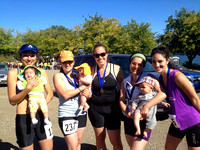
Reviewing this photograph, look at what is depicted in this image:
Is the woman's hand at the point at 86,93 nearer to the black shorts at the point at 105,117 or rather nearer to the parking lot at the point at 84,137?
the black shorts at the point at 105,117

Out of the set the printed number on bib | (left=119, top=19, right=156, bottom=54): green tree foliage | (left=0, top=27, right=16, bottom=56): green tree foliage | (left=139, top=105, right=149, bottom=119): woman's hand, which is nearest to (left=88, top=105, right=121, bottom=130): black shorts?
the printed number on bib

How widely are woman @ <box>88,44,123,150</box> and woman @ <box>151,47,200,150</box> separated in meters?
0.79

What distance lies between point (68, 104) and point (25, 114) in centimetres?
61

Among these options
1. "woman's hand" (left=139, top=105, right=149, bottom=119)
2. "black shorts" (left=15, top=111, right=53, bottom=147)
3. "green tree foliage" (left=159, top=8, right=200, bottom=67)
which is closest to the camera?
"woman's hand" (left=139, top=105, right=149, bottom=119)

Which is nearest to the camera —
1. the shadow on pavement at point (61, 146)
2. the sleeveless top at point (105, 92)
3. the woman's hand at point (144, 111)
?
the woman's hand at point (144, 111)

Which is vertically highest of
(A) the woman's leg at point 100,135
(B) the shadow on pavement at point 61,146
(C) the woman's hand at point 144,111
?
(C) the woman's hand at point 144,111

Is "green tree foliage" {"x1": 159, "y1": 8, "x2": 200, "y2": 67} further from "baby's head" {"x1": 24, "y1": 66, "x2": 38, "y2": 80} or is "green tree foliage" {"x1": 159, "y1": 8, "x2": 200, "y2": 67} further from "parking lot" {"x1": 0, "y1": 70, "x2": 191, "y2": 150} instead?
"baby's head" {"x1": 24, "y1": 66, "x2": 38, "y2": 80}

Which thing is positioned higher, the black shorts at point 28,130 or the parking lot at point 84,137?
the black shorts at point 28,130

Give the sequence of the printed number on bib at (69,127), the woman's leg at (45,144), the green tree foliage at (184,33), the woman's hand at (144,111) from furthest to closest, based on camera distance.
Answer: the green tree foliage at (184,33) → the printed number on bib at (69,127) → the woman's leg at (45,144) → the woman's hand at (144,111)

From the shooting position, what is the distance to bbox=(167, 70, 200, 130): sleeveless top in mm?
2137

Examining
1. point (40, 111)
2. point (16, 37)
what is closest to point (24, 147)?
point (40, 111)

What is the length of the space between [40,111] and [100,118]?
950 millimetres

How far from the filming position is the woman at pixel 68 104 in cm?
245

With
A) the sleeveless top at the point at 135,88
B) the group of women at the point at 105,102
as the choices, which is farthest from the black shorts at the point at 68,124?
the sleeveless top at the point at 135,88
